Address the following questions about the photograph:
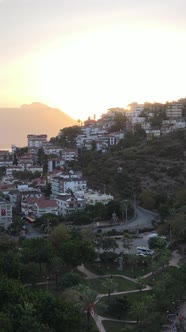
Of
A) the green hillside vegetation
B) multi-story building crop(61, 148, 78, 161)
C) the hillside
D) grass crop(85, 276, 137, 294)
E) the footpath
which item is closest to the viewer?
the footpath

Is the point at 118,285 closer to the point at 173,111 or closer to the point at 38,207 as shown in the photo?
the point at 38,207

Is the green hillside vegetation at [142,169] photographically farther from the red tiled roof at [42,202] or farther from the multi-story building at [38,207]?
the multi-story building at [38,207]

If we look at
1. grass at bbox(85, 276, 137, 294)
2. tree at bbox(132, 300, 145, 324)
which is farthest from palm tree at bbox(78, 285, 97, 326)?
grass at bbox(85, 276, 137, 294)

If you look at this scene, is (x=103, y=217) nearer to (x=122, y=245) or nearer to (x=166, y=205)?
(x=166, y=205)

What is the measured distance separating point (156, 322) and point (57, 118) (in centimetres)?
18039

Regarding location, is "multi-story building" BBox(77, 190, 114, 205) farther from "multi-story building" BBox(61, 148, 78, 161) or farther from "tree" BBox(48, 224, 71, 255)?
"multi-story building" BBox(61, 148, 78, 161)

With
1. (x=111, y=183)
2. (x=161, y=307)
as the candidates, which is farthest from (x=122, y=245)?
(x=111, y=183)

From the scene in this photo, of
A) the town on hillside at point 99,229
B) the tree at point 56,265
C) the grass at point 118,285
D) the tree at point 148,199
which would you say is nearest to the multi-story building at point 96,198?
the town on hillside at point 99,229

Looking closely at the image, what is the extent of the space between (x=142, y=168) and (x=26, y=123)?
467 feet

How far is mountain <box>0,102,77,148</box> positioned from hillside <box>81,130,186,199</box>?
11429cm

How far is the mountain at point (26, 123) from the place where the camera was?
17100cm

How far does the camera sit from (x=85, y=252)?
22734 millimetres

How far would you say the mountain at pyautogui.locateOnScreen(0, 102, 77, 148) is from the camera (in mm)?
171000

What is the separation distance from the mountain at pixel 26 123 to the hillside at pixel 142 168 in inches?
4500
